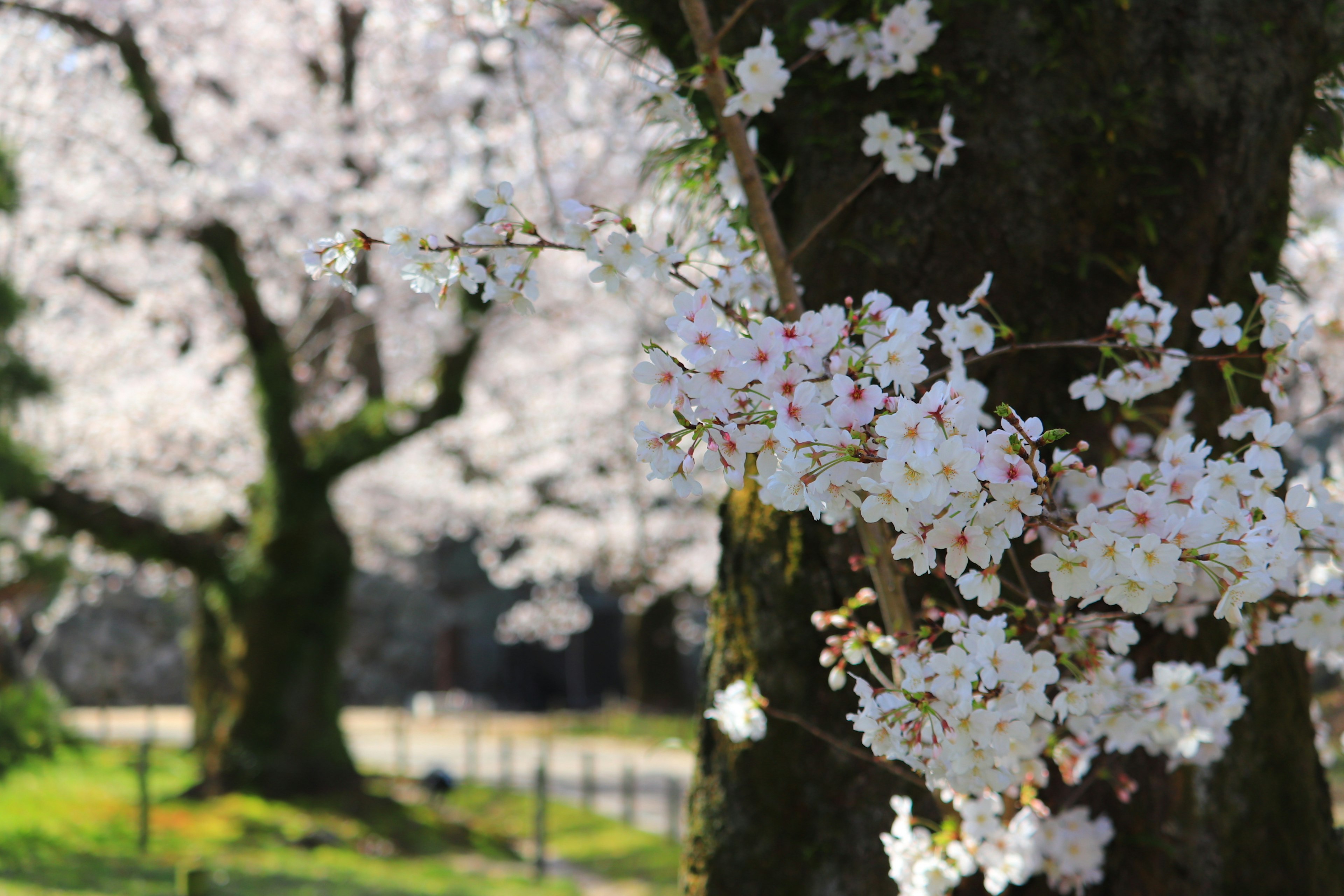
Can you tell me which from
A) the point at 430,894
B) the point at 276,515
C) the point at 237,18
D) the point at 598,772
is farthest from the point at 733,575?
the point at 598,772

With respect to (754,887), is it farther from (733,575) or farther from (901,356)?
(901,356)

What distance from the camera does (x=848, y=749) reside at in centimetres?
201

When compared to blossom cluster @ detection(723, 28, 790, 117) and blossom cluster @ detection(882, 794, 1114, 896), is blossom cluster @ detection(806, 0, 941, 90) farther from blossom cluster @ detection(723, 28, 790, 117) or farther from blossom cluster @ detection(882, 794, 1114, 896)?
blossom cluster @ detection(882, 794, 1114, 896)

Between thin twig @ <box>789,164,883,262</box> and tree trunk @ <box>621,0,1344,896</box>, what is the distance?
3cm

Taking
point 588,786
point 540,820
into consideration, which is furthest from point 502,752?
point 540,820

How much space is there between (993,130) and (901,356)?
3.92 ft

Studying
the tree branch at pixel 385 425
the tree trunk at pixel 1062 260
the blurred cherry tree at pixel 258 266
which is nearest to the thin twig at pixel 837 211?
the tree trunk at pixel 1062 260

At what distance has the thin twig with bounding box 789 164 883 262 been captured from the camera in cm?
190

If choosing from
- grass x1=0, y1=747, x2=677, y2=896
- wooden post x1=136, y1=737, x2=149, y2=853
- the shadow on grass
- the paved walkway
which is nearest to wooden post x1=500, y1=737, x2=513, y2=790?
the paved walkway

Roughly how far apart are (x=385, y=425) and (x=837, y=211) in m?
8.90

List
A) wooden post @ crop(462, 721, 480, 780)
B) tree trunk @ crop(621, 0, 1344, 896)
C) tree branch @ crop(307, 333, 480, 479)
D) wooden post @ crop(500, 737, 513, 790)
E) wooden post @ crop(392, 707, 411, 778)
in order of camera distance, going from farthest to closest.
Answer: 1. wooden post @ crop(392, 707, 411, 778)
2. wooden post @ crop(462, 721, 480, 780)
3. wooden post @ crop(500, 737, 513, 790)
4. tree branch @ crop(307, 333, 480, 479)
5. tree trunk @ crop(621, 0, 1344, 896)

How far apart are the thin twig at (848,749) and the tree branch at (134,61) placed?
916cm

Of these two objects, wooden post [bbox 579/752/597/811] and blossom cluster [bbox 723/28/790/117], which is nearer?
blossom cluster [bbox 723/28/790/117]

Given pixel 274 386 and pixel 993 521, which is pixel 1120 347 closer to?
pixel 993 521
